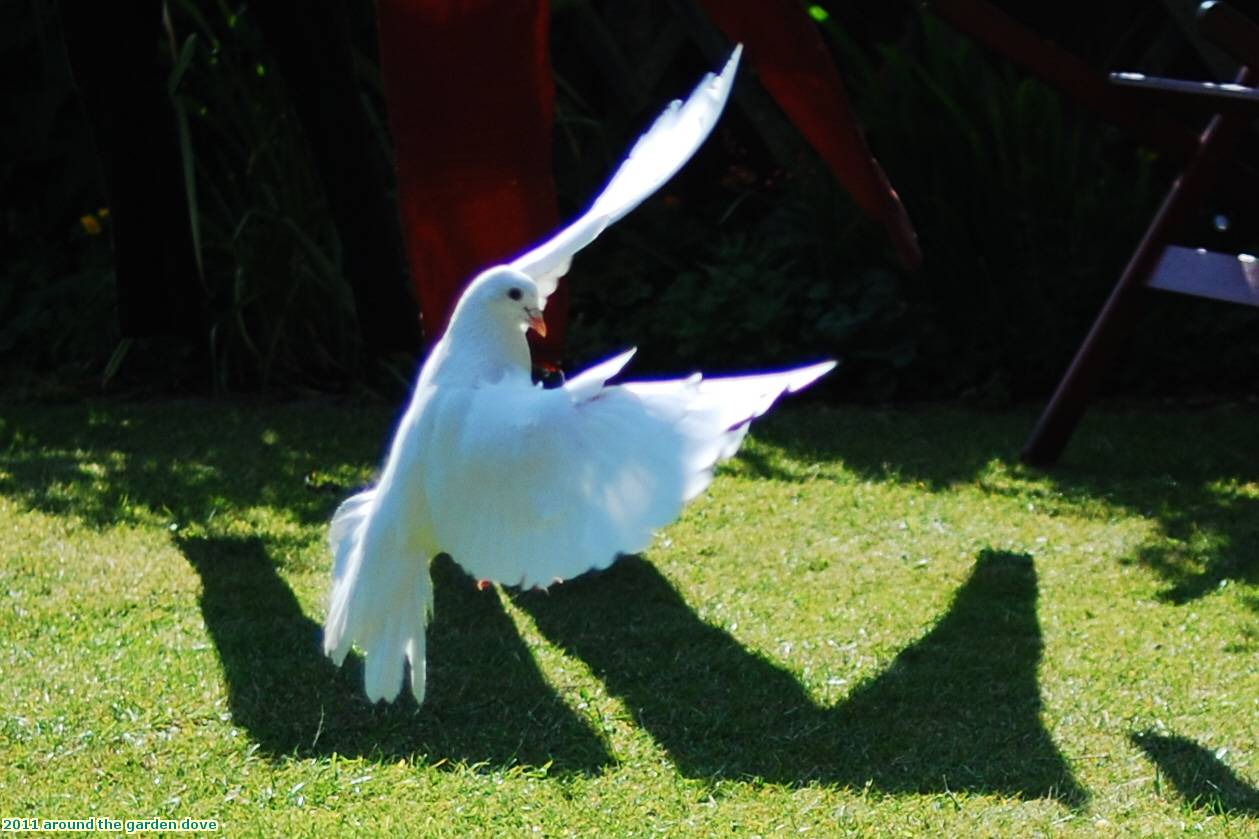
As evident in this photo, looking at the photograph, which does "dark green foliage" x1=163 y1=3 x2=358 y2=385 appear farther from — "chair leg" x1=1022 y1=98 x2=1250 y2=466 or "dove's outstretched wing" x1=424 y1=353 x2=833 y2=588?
"dove's outstretched wing" x1=424 y1=353 x2=833 y2=588

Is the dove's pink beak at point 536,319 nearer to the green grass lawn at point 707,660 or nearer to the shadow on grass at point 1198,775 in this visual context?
the green grass lawn at point 707,660

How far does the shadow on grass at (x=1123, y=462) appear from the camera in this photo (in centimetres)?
399

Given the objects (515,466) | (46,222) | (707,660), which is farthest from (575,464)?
(46,222)

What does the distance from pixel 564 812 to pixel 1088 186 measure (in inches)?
143

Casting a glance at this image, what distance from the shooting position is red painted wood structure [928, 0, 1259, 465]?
417 cm

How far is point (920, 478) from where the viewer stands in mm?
4668

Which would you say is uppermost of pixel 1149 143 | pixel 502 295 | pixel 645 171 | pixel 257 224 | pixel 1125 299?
pixel 257 224

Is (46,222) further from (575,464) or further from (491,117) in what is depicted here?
(575,464)

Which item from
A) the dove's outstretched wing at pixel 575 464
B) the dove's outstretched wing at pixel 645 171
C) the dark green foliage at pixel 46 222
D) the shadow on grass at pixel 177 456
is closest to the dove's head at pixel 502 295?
the dove's outstretched wing at pixel 645 171

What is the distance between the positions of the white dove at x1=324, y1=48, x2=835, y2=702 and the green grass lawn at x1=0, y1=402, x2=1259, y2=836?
0.33 meters

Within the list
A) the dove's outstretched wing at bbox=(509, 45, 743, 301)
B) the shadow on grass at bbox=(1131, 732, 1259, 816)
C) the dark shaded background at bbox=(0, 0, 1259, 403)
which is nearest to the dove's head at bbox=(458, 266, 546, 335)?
the dove's outstretched wing at bbox=(509, 45, 743, 301)

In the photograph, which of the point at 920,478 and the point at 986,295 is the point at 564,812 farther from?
the point at 986,295

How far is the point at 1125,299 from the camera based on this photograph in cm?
454

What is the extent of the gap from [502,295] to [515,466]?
1.58 feet
